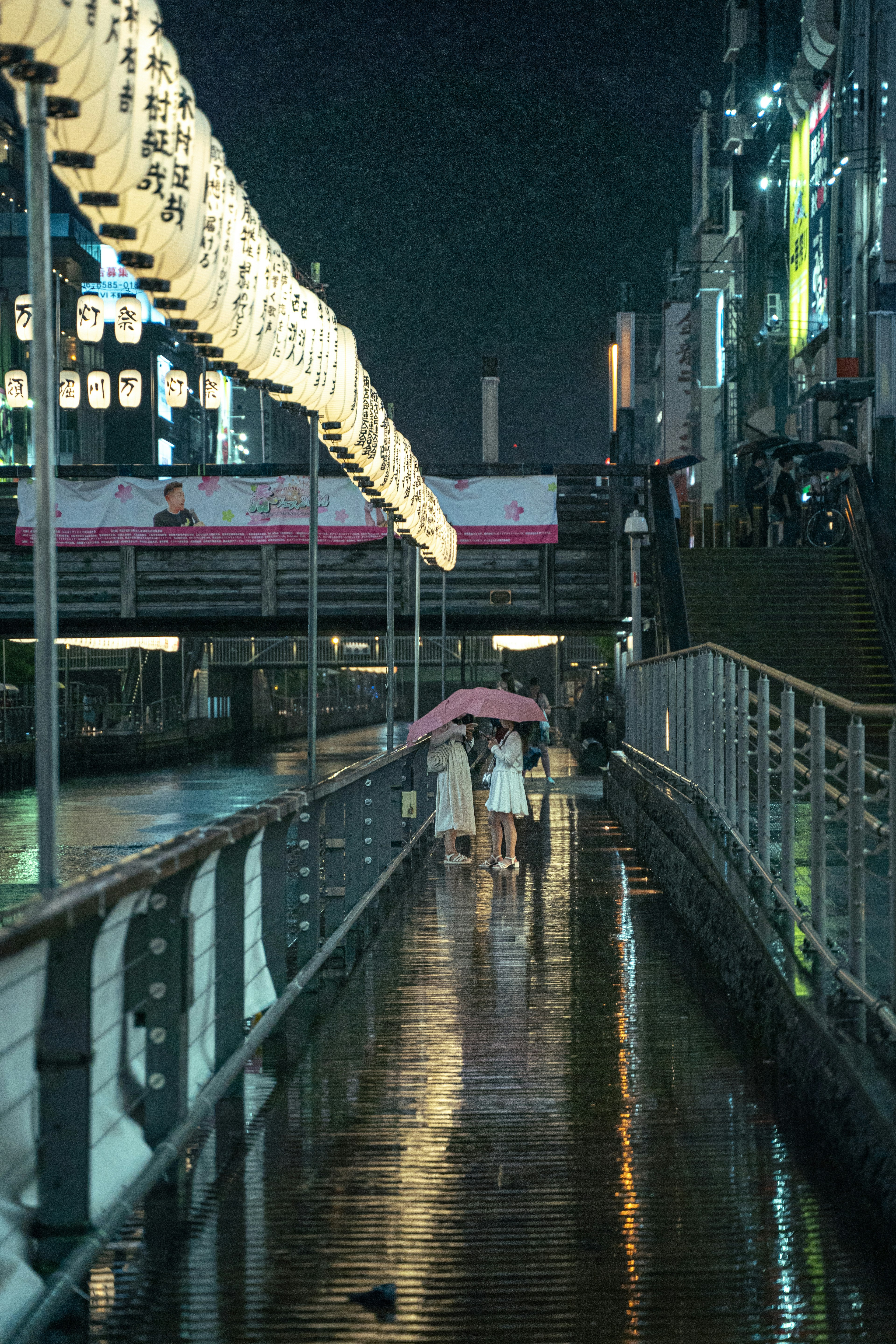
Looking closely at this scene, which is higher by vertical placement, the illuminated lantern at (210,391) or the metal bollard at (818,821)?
the illuminated lantern at (210,391)

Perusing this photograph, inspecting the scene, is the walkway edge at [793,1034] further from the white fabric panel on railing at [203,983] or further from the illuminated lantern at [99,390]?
the illuminated lantern at [99,390]

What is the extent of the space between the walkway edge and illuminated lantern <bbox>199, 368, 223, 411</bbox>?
20855 millimetres

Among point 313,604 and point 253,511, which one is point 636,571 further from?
point 313,604

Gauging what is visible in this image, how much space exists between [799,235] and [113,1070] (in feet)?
118

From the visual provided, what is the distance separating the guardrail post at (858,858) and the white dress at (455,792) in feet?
27.5

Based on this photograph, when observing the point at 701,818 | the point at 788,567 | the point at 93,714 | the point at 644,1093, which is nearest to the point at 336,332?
the point at 701,818

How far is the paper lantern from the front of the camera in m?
35.3

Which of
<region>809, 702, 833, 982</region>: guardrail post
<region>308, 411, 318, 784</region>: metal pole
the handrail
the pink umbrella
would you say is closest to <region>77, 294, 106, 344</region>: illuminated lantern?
the pink umbrella

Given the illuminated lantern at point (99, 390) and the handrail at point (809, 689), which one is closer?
the handrail at point (809, 689)

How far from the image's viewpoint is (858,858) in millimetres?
5137

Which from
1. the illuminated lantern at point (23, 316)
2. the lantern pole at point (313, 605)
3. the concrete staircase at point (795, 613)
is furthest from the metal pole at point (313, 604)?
the illuminated lantern at point (23, 316)

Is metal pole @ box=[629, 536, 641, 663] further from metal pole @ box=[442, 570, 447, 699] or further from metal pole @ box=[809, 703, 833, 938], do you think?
metal pole @ box=[809, 703, 833, 938]

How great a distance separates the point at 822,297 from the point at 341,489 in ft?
46.0

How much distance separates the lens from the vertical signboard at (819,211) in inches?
1291
